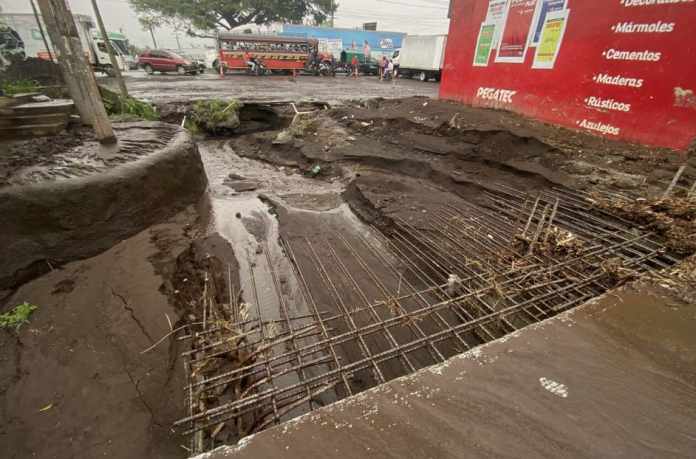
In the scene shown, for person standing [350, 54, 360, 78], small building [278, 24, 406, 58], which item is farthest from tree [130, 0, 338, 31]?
person standing [350, 54, 360, 78]

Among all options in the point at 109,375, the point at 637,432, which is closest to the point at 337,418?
the point at 637,432

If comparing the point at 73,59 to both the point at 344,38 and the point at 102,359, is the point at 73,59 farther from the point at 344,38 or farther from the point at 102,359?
the point at 344,38

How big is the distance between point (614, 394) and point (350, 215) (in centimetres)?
388

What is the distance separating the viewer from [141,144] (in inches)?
168

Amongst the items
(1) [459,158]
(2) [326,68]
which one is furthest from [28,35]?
(1) [459,158]

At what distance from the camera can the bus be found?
19.2 meters

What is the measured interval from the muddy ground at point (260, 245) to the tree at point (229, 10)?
26322mm

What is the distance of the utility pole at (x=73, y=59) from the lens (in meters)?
3.50

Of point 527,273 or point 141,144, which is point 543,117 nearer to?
point 527,273

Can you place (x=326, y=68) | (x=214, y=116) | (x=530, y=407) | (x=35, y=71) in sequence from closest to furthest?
1. (x=530, y=407)
2. (x=214, y=116)
3. (x=35, y=71)
4. (x=326, y=68)

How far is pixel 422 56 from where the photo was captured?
2136cm

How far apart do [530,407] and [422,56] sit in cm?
2422

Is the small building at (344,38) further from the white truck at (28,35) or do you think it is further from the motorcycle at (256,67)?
the white truck at (28,35)

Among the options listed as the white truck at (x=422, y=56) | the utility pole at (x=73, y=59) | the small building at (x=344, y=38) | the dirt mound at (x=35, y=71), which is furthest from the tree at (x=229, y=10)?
the utility pole at (x=73, y=59)
